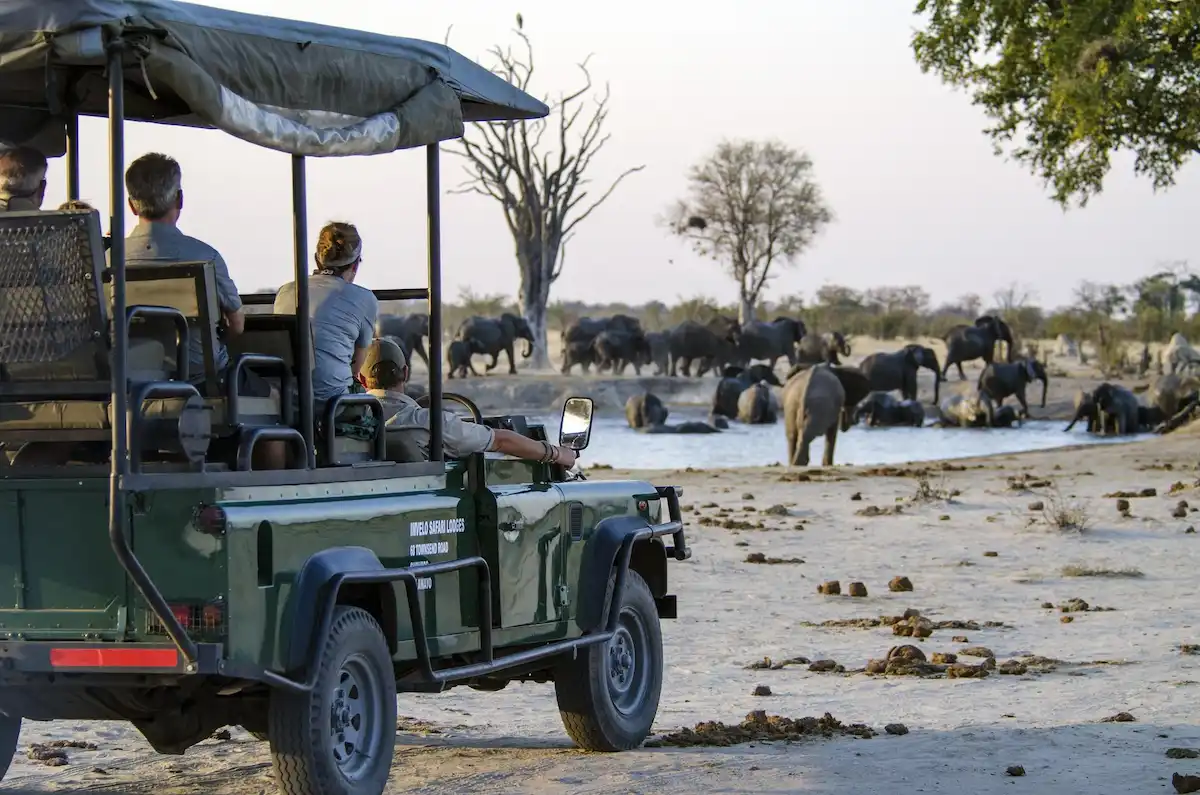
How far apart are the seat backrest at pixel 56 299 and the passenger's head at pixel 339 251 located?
1.35 meters

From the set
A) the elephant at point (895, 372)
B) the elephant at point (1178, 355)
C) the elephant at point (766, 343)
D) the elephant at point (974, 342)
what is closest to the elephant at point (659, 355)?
the elephant at point (766, 343)

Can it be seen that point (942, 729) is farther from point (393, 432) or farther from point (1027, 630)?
point (1027, 630)

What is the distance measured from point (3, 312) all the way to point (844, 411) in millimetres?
29227

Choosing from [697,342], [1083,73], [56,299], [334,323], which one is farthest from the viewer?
[697,342]

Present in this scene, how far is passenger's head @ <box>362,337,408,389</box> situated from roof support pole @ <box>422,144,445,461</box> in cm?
15

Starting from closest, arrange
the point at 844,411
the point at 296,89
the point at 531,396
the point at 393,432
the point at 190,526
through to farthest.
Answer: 1. the point at 190,526
2. the point at 296,89
3. the point at 393,432
4. the point at 844,411
5. the point at 531,396

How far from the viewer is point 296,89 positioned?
6.16 m

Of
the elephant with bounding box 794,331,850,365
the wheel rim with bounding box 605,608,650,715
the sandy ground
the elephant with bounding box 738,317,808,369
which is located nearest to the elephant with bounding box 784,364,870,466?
the sandy ground

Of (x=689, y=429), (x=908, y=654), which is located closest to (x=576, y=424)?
(x=908, y=654)

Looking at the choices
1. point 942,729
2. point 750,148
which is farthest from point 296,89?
point 750,148

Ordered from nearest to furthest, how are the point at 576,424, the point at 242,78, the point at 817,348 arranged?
the point at 242,78 < the point at 576,424 < the point at 817,348

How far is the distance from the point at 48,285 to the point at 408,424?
1.57m

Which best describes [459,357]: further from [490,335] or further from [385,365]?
[385,365]

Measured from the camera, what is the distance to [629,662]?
8.42 m
